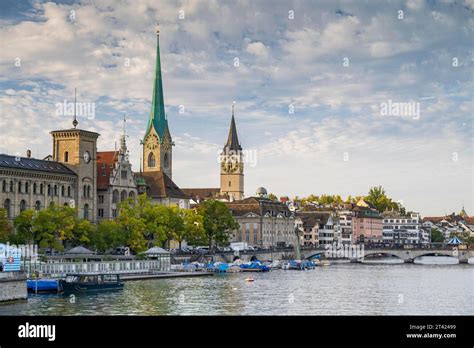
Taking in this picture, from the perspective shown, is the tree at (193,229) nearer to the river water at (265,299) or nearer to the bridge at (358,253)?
the bridge at (358,253)

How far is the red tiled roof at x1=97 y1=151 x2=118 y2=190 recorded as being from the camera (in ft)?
308

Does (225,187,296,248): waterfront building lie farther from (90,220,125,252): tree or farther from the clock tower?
(90,220,125,252): tree

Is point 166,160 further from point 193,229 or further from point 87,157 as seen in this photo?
point 87,157

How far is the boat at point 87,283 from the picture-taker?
A: 54.1 meters

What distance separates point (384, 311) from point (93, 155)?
171 feet

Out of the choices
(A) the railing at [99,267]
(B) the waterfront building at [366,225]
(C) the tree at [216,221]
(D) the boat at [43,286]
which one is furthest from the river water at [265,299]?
(B) the waterfront building at [366,225]

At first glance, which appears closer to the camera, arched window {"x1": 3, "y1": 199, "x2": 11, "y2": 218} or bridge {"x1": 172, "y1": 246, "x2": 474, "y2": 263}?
arched window {"x1": 3, "y1": 199, "x2": 11, "y2": 218}

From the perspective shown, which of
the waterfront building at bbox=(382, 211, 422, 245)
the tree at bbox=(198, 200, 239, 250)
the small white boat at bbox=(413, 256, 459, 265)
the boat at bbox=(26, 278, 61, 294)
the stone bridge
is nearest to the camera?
the boat at bbox=(26, 278, 61, 294)

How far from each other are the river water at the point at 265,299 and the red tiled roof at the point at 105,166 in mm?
26610

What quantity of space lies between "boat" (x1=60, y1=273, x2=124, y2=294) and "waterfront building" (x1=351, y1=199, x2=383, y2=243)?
116493 mm

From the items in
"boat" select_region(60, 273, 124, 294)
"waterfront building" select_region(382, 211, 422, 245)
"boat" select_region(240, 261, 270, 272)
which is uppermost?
"waterfront building" select_region(382, 211, 422, 245)

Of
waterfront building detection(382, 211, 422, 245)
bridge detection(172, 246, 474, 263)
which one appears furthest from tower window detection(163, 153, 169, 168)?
waterfront building detection(382, 211, 422, 245)
